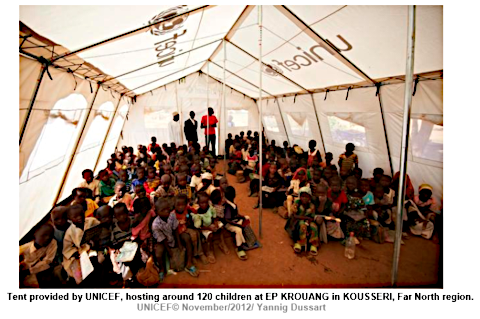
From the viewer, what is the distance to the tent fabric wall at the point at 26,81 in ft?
→ 8.25

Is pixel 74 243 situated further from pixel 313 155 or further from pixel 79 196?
pixel 313 155

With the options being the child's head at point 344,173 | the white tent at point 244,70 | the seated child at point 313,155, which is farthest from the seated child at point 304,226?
the seated child at point 313,155

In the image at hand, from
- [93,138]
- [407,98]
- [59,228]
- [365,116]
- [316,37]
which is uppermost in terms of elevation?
[316,37]

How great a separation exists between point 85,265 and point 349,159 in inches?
223

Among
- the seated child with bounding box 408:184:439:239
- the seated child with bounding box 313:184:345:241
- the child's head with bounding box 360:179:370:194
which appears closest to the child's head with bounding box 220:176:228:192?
the seated child with bounding box 313:184:345:241

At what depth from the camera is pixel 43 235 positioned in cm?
237

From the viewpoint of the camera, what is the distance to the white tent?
2.62 metres

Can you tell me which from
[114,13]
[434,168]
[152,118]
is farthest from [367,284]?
[152,118]

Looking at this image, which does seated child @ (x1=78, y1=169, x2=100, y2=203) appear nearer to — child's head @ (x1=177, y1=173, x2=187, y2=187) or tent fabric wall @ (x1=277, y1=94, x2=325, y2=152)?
child's head @ (x1=177, y1=173, x2=187, y2=187)

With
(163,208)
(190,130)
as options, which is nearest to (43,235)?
(163,208)

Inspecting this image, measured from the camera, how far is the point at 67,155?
482cm

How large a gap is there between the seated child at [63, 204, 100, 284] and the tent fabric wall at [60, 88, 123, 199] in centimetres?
295
